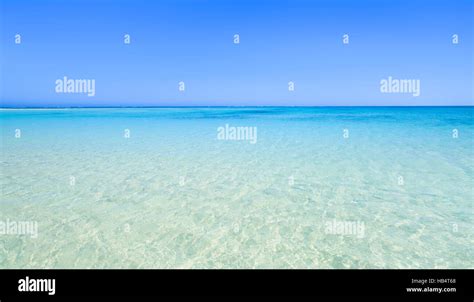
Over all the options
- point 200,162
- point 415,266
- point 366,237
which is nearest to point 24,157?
point 200,162

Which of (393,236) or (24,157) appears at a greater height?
(24,157)

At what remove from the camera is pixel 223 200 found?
6.13 meters

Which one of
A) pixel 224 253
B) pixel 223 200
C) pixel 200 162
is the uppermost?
pixel 200 162

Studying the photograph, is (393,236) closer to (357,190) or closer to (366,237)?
(366,237)
